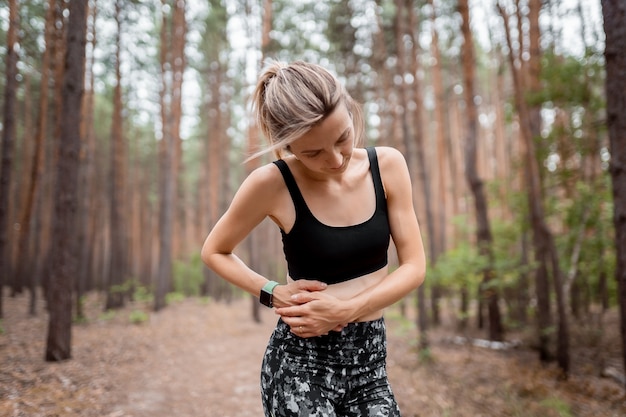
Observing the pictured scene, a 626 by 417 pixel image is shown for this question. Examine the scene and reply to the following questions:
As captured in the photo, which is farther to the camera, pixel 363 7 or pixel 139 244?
pixel 139 244

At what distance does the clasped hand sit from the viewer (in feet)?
5.14

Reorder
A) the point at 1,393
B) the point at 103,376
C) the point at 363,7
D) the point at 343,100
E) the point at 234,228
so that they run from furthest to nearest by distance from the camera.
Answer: the point at 363,7 < the point at 103,376 < the point at 1,393 < the point at 234,228 < the point at 343,100

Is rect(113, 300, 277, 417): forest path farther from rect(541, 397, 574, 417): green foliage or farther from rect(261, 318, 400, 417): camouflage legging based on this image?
rect(261, 318, 400, 417): camouflage legging

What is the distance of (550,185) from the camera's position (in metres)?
9.48

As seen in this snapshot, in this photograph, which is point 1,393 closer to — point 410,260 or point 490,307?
point 410,260

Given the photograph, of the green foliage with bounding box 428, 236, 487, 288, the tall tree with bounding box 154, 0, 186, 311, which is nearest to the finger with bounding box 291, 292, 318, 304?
the green foliage with bounding box 428, 236, 487, 288

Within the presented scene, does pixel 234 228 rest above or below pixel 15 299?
above

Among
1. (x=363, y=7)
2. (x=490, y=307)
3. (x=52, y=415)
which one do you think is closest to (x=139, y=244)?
(x=363, y=7)

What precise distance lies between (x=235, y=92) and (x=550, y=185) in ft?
51.4

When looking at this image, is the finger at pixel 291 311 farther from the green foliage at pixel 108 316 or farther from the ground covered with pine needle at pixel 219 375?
the green foliage at pixel 108 316

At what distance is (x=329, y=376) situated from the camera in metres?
1.66

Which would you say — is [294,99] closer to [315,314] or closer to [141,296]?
[315,314]

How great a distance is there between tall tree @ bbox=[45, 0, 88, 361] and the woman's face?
635cm

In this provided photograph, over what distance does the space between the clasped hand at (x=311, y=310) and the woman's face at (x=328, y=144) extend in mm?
457
